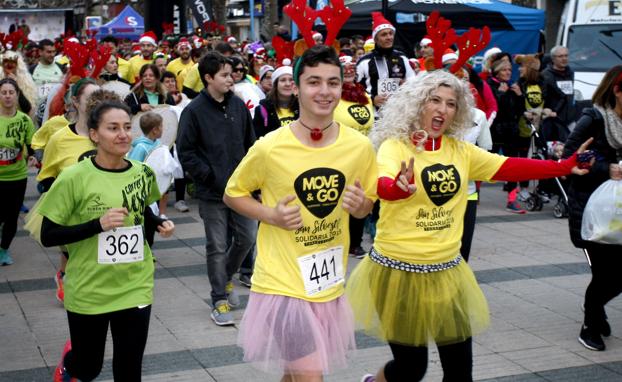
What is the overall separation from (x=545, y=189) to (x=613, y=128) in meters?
5.57

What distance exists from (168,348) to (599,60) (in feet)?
35.8

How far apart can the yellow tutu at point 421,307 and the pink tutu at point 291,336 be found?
570 mm

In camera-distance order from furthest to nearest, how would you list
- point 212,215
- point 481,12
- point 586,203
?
point 481,12 → point 212,215 → point 586,203

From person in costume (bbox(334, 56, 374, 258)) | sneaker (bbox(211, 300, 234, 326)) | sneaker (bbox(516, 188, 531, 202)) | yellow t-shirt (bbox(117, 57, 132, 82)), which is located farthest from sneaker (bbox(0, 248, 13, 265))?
yellow t-shirt (bbox(117, 57, 132, 82))

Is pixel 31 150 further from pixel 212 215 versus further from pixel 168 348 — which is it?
pixel 168 348

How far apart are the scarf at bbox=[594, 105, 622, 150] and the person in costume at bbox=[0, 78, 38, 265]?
17.3 ft

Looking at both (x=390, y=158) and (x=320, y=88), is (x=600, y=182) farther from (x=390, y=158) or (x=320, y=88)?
(x=320, y=88)

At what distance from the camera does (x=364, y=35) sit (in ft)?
68.4

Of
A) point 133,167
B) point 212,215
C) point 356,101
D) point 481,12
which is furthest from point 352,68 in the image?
point 481,12

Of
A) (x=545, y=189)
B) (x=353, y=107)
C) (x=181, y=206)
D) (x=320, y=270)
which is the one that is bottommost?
(x=181, y=206)

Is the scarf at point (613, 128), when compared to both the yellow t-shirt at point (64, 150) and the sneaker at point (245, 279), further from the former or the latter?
the yellow t-shirt at point (64, 150)

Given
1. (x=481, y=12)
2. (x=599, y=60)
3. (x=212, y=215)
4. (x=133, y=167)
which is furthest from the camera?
(x=481, y=12)

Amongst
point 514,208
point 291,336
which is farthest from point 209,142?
point 514,208

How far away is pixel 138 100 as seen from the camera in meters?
11.3
